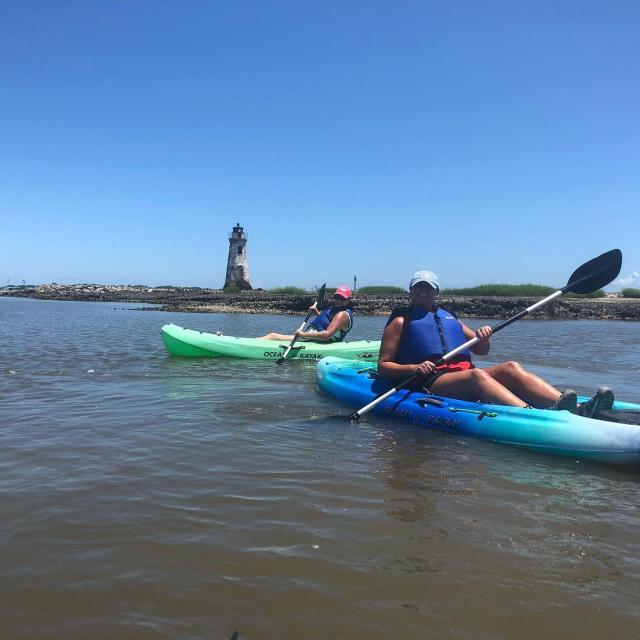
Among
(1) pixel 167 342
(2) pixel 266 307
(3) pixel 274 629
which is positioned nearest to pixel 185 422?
(3) pixel 274 629

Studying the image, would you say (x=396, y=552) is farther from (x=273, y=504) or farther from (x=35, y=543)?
(x=35, y=543)

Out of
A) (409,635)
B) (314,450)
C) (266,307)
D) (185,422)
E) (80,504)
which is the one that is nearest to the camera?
(409,635)

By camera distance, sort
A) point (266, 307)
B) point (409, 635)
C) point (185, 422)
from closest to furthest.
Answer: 1. point (409, 635)
2. point (185, 422)
3. point (266, 307)

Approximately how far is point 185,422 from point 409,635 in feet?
12.3

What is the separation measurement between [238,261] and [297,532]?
53.1 metres

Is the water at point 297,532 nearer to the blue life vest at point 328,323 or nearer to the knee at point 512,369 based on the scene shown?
the knee at point 512,369

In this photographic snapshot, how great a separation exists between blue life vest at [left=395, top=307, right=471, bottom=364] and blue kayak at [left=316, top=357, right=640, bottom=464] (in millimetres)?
410

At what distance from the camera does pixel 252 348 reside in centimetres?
1067

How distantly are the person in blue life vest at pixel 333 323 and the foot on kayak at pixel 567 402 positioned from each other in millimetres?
5697

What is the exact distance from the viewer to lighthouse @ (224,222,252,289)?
54812mm

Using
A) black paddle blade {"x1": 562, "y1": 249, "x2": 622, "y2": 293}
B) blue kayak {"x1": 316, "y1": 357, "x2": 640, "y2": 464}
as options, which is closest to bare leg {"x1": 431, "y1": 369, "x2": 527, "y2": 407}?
blue kayak {"x1": 316, "y1": 357, "x2": 640, "y2": 464}

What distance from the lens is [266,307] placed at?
35.5 m

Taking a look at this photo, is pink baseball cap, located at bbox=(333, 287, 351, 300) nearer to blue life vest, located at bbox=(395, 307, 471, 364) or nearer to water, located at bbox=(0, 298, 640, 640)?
blue life vest, located at bbox=(395, 307, 471, 364)

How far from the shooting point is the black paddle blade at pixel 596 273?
21.1 ft
